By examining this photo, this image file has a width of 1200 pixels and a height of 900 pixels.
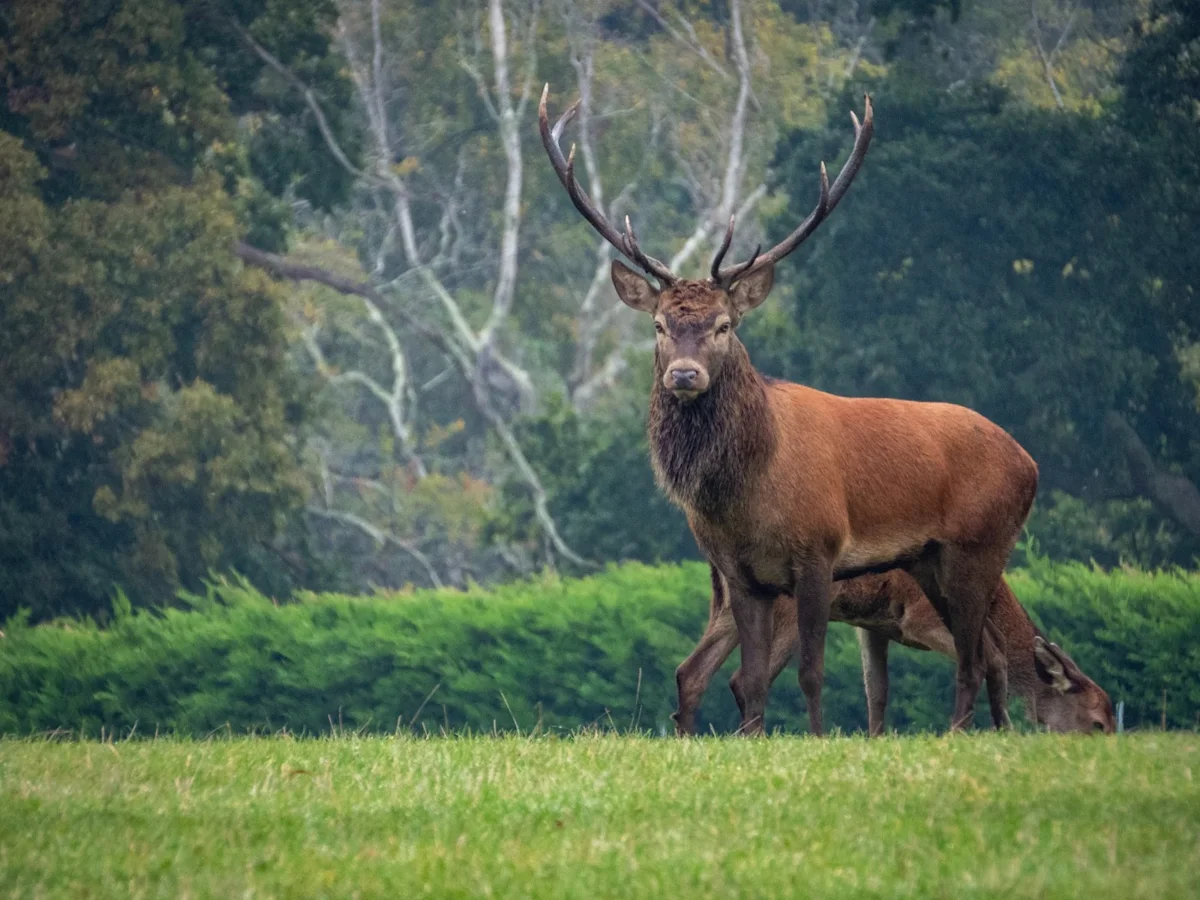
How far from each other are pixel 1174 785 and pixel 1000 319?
787 inches

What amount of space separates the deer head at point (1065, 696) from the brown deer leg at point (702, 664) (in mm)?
2067

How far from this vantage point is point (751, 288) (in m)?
10.1

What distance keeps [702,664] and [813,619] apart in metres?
1.30

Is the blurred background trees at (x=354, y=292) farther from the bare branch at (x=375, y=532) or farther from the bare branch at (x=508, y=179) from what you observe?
the bare branch at (x=375, y=532)

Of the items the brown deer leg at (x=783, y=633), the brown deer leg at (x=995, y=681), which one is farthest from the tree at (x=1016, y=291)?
the brown deer leg at (x=783, y=633)

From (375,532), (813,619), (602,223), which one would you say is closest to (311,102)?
(375,532)

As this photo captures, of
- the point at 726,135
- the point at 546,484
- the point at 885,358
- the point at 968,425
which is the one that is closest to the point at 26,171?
the point at 546,484

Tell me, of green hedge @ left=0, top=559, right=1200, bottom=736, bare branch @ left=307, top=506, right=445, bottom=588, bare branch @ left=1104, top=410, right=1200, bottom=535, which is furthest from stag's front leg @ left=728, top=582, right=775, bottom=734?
bare branch @ left=307, top=506, right=445, bottom=588

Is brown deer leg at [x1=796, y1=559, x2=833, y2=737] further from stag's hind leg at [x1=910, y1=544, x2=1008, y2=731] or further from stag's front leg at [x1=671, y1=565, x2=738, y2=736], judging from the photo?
stag's hind leg at [x1=910, y1=544, x2=1008, y2=731]

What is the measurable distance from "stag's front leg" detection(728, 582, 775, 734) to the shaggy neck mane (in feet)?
1.51

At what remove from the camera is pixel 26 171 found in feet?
81.2

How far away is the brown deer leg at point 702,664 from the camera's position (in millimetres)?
10625

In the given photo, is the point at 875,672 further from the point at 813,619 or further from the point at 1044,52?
the point at 1044,52

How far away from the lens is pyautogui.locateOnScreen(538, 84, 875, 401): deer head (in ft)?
31.4
